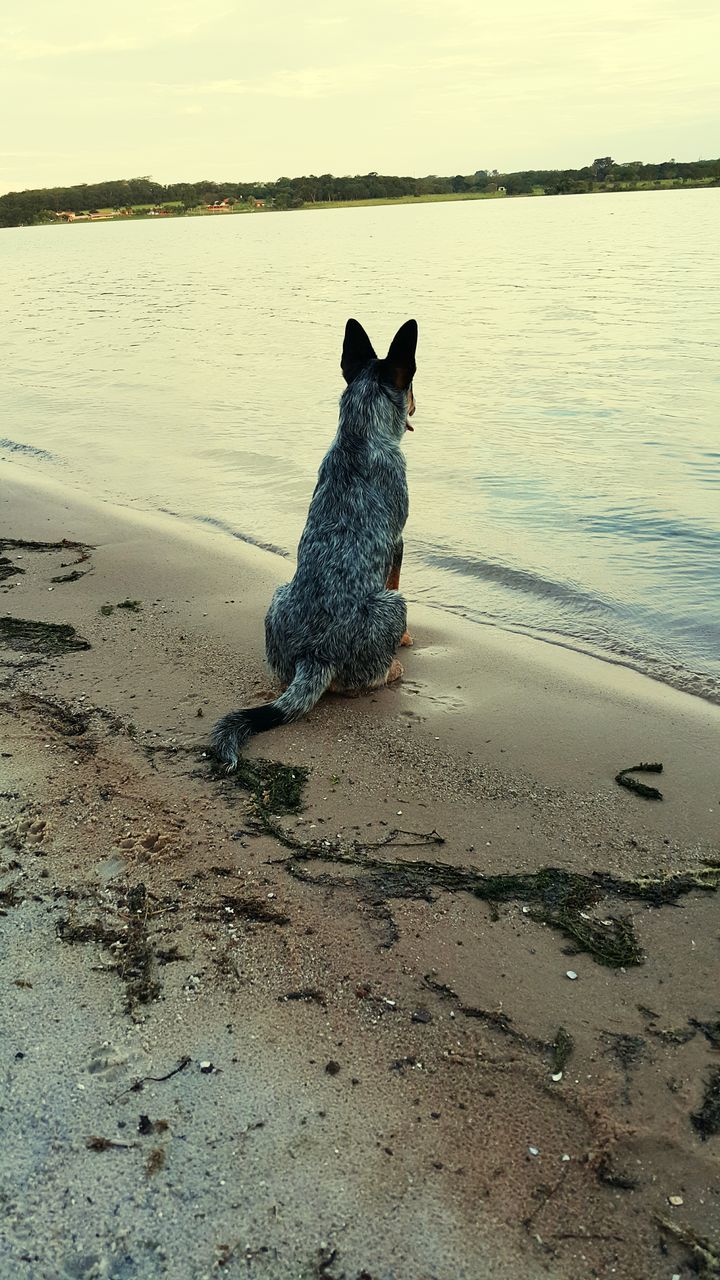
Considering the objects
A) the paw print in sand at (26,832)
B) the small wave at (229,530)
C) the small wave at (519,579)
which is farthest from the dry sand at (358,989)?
the small wave at (229,530)

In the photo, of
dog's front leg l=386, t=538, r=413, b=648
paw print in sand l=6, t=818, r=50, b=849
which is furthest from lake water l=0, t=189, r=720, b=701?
paw print in sand l=6, t=818, r=50, b=849

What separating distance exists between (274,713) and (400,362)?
247 cm

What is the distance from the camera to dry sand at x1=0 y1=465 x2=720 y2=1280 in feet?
7.68

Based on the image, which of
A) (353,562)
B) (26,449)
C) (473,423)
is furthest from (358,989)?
(26,449)

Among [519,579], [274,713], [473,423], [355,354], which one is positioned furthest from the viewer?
[473,423]

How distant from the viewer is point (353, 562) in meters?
5.48

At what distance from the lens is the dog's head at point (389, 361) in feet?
19.1

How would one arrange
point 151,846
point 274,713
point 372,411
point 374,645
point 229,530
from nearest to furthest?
point 151,846, point 274,713, point 374,645, point 372,411, point 229,530

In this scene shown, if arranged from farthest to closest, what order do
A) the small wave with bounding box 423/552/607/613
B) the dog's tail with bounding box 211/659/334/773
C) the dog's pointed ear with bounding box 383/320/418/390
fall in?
the small wave with bounding box 423/552/607/613 → the dog's pointed ear with bounding box 383/320/418/390 → the dog's tail with bounding box 211/659/334/773

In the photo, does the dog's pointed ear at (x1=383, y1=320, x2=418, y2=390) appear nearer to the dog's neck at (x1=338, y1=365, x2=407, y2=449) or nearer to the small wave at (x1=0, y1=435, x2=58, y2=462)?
the dog's neck at (x1=338, y1=365, x2=407, y2=449)

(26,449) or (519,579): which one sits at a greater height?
(26,449)

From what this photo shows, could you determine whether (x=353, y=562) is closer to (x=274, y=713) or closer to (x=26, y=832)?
(x=274, y=713)

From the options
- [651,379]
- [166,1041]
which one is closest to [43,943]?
[166,1041]

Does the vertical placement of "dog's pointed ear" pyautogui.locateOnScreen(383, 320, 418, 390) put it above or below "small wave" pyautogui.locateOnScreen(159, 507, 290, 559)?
above
